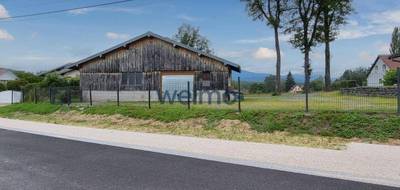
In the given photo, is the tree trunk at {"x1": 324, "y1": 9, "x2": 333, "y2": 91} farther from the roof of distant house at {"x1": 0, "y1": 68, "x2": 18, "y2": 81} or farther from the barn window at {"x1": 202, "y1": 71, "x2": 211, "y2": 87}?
the roof of distant house at {"x1": 0, "y1": 68, "x2": 18, "y2": 81}

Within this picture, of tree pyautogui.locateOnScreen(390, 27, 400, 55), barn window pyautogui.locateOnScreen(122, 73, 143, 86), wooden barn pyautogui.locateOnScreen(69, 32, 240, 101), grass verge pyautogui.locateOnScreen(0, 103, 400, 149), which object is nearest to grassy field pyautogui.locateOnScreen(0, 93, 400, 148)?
grass verge pyautogui.locateOnScreen(0, 103, 400, 149)

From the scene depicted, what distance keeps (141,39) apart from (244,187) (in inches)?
1050

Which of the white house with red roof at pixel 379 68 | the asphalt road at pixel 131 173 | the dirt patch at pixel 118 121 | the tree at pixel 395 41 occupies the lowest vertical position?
the asphalt road at pixel 131 173

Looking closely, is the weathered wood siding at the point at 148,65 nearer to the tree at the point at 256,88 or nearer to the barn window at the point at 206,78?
the barn window at the point at 206,78

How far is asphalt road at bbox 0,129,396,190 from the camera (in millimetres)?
7328

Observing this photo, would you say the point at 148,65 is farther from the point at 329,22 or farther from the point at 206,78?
the point at 329,22

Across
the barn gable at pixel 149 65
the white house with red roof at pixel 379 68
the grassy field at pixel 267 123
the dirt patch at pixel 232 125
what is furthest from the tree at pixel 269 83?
the dirt patch at pixel 232 125

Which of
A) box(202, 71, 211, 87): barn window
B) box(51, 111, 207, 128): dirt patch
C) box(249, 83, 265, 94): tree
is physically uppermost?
box(202, 71, 211, 87): barn window

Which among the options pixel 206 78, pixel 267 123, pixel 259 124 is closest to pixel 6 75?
pixel 206 78

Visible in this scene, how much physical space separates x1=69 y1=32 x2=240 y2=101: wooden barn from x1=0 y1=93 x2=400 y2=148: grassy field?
430 inches

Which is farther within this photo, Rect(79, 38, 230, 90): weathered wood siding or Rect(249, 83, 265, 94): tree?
Rect(249, 83, 265, 94): tree

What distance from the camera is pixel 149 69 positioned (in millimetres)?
32625

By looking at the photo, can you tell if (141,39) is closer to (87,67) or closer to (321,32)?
(87,67)

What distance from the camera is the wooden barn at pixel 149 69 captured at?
1249 inches
